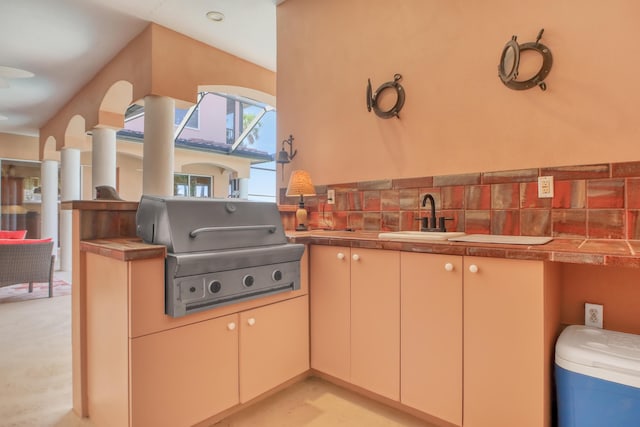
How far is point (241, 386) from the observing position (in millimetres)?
1744

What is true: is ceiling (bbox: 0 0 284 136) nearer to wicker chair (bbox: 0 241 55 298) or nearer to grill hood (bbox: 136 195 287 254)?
wicker chair (bbox: 0 241 55 298)

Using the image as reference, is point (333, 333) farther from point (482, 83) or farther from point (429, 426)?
point (482, 83)

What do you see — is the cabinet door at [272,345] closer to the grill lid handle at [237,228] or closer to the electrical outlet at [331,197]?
the grill lid handle at [237,228]

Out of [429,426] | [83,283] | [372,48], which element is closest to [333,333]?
[429,426]

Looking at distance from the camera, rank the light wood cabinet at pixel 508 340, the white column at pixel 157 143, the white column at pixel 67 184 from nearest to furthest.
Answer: the light wood cabinet at pixel 508 340 < the white column at pixel 157 143 < the white column at pixel 67 184

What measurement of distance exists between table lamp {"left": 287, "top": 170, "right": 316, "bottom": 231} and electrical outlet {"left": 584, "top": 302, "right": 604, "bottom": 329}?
1.70 metres

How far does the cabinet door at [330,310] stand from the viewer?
6.36ft

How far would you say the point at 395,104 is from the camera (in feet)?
7.64

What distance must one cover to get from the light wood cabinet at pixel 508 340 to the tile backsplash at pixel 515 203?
33cm

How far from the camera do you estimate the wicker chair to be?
3979 mm

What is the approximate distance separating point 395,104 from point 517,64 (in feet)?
2.42

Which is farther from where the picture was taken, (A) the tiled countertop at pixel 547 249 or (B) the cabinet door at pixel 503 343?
(B) the cabinet door at pixel 503 343

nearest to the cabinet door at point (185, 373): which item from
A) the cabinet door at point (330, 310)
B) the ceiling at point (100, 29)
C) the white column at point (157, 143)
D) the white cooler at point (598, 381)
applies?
the cabinet door at point (330, 310)

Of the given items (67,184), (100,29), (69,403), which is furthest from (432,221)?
(67,184)
